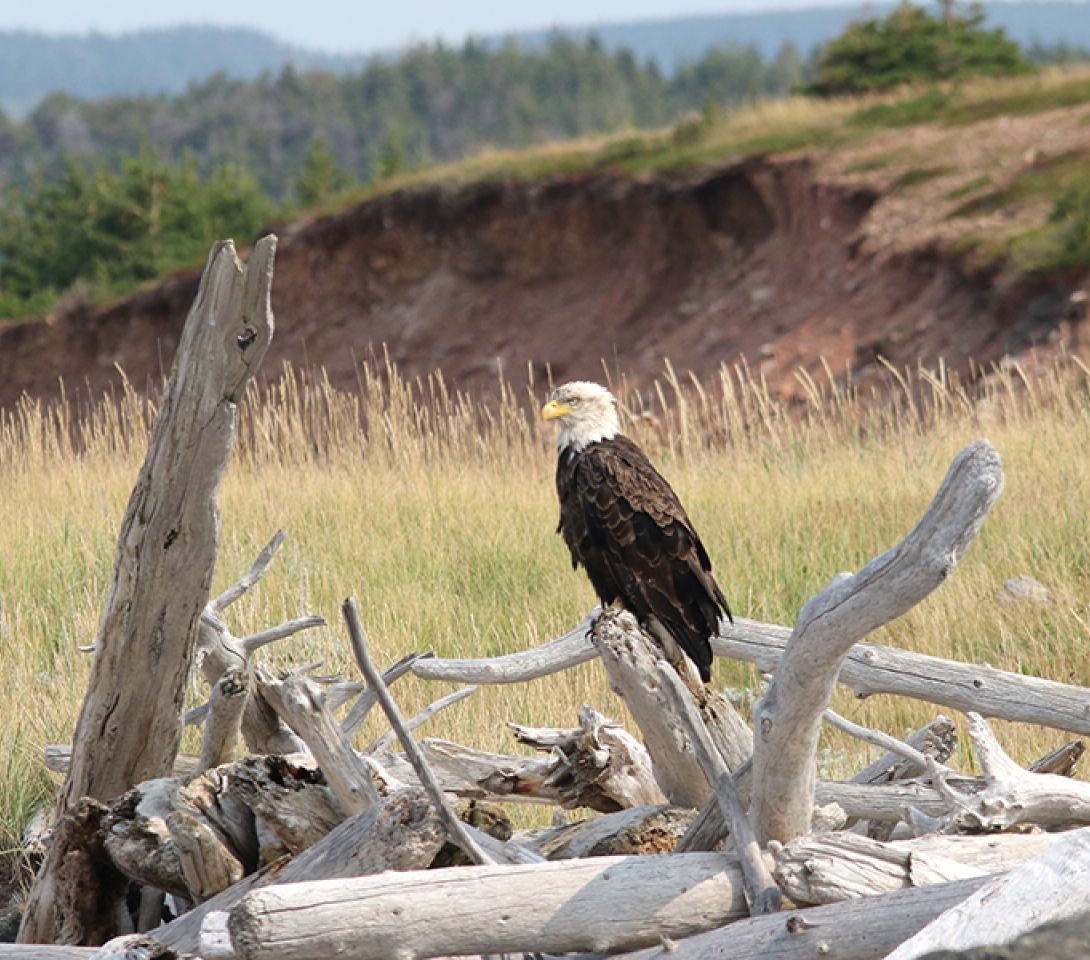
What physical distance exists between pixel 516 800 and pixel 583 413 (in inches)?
69.1

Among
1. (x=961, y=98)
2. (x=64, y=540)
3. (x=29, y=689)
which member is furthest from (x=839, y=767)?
(x=961, y=98)

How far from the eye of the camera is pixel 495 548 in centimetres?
637

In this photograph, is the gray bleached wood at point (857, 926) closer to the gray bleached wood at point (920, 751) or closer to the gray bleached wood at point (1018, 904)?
the gray bleached wood at point (1018, 904)

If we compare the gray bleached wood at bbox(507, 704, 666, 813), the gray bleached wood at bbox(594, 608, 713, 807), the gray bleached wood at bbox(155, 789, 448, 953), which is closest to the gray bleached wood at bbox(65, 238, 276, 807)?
the gray bleached wood at bbox(155, 789, 448, 953)

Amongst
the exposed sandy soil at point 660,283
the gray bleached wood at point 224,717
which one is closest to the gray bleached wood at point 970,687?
the gray bleached wood at point 224,717

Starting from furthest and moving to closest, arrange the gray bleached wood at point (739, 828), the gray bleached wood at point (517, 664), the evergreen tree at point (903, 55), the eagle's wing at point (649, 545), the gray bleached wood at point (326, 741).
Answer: the evergreen tree at point (903, 55), the eagle's wing at point (649, 545), the gray bleached wood at point (517, 664), the gray bleached wood at point (326, 741), the gray bleached wood at point (739, 828)

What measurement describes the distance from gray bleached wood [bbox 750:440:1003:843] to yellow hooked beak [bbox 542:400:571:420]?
233 centimetres

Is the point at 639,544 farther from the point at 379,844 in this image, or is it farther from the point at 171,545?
the point at 379,844

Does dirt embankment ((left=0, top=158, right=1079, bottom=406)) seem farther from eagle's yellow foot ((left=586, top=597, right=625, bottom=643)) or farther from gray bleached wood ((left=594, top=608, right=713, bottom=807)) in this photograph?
gray bleached wood ((left=594, top=608, right=713, bottom=807))

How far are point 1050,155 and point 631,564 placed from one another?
15120 millimetres

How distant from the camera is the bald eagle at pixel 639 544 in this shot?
12.9 feet

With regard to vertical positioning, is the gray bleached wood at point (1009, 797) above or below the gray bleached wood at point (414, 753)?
below

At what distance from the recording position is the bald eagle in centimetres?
394

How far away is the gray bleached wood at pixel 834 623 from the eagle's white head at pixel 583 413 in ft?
7.77
